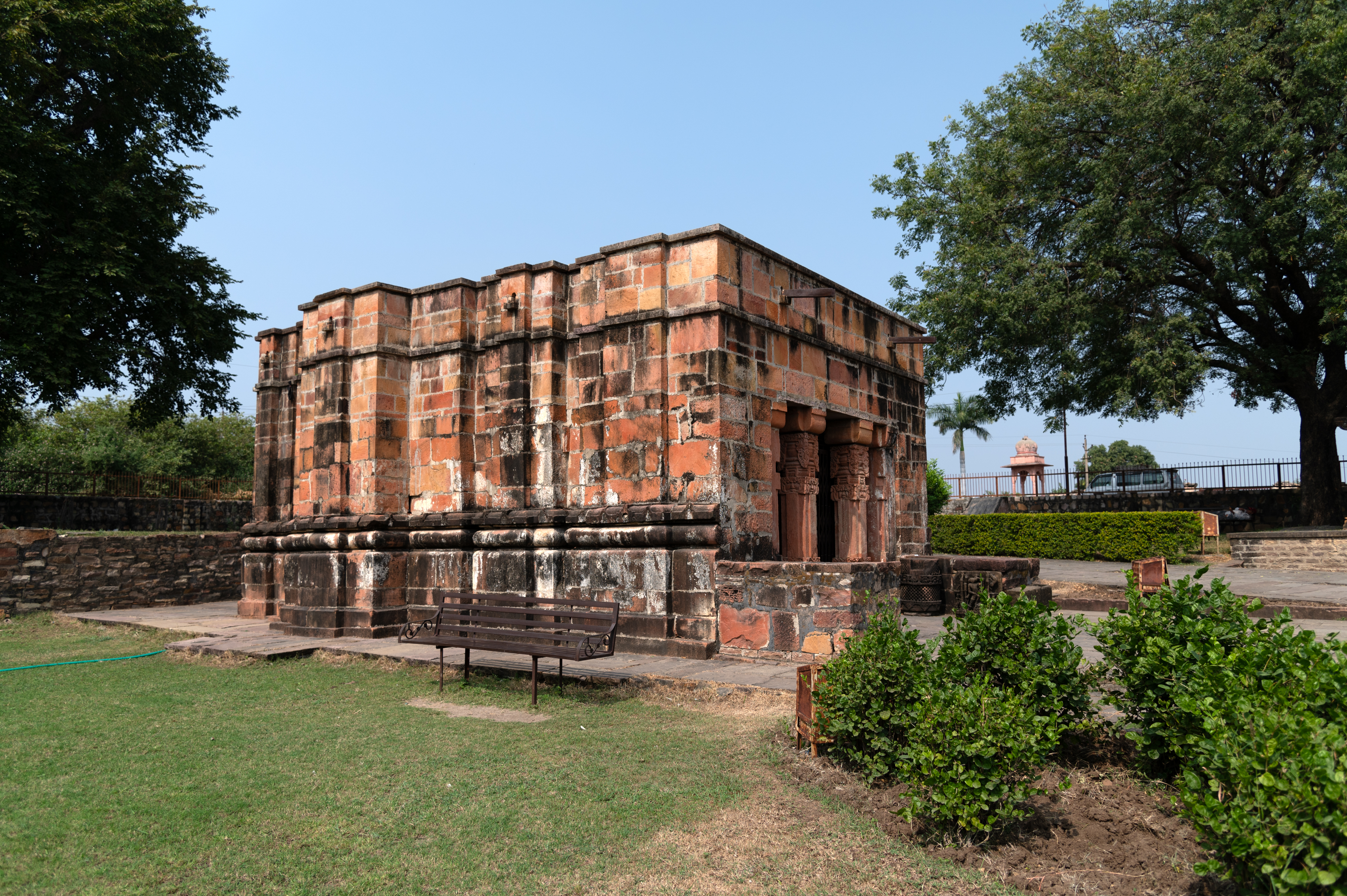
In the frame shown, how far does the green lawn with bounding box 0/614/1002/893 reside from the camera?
351 cm

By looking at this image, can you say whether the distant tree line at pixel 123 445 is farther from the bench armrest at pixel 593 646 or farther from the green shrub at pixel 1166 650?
the green shrub at pixel 1166 650

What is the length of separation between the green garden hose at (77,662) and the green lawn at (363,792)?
173 centimetres

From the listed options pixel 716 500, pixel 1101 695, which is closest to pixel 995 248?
pixel 716 500

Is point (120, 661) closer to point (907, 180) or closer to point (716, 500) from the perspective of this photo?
point (716, 500)

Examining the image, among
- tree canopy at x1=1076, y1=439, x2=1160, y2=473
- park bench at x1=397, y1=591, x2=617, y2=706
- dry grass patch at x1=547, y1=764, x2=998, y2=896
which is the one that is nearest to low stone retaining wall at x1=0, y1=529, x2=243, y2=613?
park bench at x1=397, y1=591, x2=617, y2=706

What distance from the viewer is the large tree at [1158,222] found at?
63.8 feet

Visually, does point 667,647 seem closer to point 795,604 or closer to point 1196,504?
point 795,604

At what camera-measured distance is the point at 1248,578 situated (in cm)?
1634

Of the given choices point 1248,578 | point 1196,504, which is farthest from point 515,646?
point 1196,504

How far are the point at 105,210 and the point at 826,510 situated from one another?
15.7 m

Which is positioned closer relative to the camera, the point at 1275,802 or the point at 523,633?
the point at 1275,802

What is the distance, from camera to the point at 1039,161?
875 inches

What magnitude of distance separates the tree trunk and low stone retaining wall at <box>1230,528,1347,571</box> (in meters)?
3.54

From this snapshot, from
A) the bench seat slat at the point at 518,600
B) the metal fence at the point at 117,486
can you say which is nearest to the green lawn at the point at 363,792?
the bench seat slat at the point at 518,600
